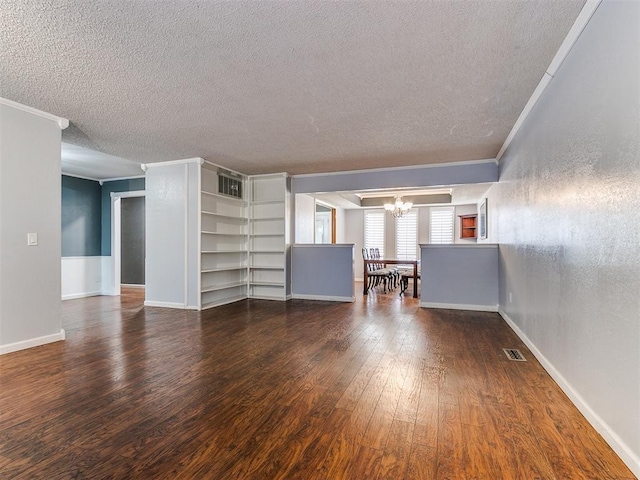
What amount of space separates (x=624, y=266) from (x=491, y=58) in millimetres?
1659

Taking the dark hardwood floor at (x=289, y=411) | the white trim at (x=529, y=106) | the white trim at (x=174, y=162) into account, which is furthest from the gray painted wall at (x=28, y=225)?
the white trim at (x=529, y=106)

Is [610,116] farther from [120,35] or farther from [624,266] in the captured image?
[120,35]

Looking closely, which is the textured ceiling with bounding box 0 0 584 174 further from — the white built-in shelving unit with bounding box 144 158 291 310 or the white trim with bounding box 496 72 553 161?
the white built-in shelving unit with bounding box 144 158 291 310

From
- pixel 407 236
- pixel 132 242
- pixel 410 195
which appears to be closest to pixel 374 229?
pixel 407 236

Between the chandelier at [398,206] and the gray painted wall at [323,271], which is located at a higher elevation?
the chandelier at [398,206]

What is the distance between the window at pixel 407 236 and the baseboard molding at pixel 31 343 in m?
7.78

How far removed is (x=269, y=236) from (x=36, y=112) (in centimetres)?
377

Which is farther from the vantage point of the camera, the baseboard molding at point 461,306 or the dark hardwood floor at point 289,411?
the baseboard molding at point 461,306

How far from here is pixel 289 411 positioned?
6.54 feet

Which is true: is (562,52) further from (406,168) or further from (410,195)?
(410,195)

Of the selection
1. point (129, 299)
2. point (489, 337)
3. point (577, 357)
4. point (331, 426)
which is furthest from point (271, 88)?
point (129, 299)

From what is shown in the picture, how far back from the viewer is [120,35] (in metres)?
2.13

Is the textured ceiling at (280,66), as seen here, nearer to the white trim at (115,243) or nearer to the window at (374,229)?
the white trim at (115,243)

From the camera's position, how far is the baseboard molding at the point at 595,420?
1.47 metres
